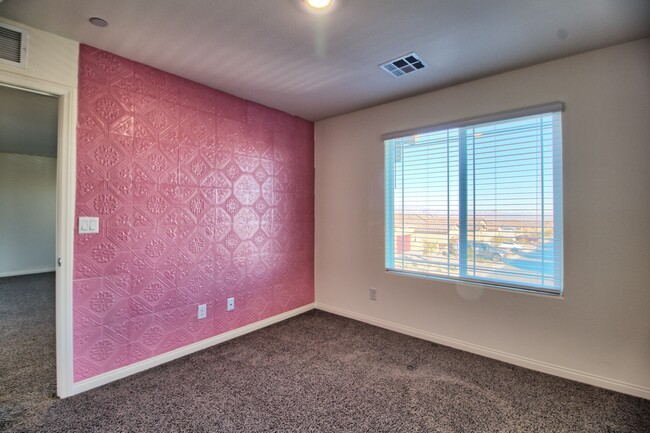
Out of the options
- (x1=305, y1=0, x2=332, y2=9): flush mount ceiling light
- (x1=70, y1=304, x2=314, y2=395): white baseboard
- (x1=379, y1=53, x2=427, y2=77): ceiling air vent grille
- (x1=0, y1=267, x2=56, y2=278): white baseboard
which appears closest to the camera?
(x1=305, y1=0, x2=332, y2=9): flush mount ceiling light

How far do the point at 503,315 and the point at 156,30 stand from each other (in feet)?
11.3

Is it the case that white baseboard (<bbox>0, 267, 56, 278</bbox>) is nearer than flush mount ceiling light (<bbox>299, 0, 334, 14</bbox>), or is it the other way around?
flush mount ceiling light (<bbox>299, 0, 334, 14</bbox>)

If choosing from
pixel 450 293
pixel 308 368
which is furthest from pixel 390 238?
pixel 308 368

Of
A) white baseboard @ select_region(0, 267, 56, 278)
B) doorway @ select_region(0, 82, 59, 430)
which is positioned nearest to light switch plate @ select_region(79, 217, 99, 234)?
doorway @ select_region(0, 82, 59, 430)

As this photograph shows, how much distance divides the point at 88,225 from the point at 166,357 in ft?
4.13

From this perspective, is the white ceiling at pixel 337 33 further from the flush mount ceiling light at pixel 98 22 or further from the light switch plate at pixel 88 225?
the light switch plate at pixel 88 225

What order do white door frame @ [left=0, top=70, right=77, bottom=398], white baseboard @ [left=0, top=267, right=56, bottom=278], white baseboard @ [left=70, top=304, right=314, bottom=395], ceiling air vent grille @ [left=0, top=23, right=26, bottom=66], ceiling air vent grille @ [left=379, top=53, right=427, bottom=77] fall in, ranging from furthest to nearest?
white baseboard @ [left=0, top=267, right=56, bottom=278]
ceiling air vent grille @ [left=379, top=53, right=427, bottom=77]
white baseboard @ [left=70, top=304, right=314, bottom=395]
white door frame @ [left=0, top=70, right=77, bottom=398]
ceiling air vent grille @ [left=0, top=23, right=26, bottom=66]

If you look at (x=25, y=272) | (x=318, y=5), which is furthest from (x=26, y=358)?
(x=25, y=272)

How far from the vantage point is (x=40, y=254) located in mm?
6203

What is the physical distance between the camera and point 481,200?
2666mm

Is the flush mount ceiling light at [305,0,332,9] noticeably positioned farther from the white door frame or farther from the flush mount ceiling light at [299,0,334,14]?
the white door frame

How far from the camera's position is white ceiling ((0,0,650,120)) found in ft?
5.61

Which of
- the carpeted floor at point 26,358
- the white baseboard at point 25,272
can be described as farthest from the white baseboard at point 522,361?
the white baseboard at point 25,272

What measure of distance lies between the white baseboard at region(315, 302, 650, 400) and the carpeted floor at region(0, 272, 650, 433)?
70 millimetres
